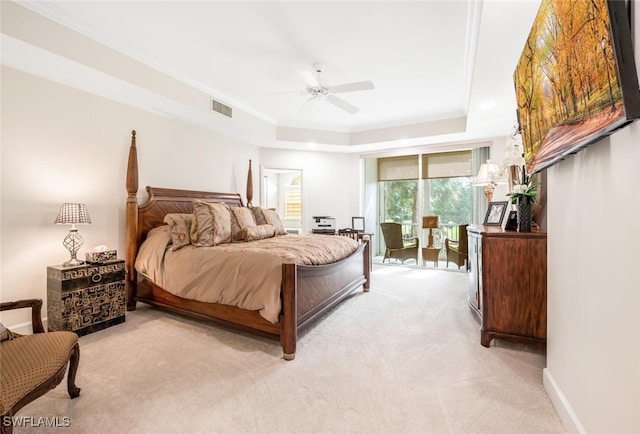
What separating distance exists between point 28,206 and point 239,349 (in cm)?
240

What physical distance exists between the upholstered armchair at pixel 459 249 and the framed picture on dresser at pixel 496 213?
1.62m

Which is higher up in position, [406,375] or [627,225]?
[627,225]

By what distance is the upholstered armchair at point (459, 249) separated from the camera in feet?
16.5

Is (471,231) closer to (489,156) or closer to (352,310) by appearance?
(352,310)

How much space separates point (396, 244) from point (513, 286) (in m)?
3.36

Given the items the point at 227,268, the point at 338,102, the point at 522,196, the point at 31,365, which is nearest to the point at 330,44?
the point at 338,102

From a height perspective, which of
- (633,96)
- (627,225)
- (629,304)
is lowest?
(629,304)

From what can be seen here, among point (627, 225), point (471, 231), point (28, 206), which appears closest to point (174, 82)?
point (28, 206)

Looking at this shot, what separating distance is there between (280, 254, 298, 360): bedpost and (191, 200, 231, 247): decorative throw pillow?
1.27 meters

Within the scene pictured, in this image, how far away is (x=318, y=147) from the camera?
5.87 m

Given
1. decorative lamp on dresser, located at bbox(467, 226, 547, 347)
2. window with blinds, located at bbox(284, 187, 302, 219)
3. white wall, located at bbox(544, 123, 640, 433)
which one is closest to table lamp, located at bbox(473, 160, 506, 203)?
decorative lamp on dresser, located at bbox(467, 226, 547, 347)

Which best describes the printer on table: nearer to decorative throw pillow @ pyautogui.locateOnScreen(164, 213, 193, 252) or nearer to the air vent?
the air vent

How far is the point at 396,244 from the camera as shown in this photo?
5.61 metres

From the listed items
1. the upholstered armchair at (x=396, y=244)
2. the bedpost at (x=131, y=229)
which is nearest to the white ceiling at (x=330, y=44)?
the bedpost at (x=131, y=229)
